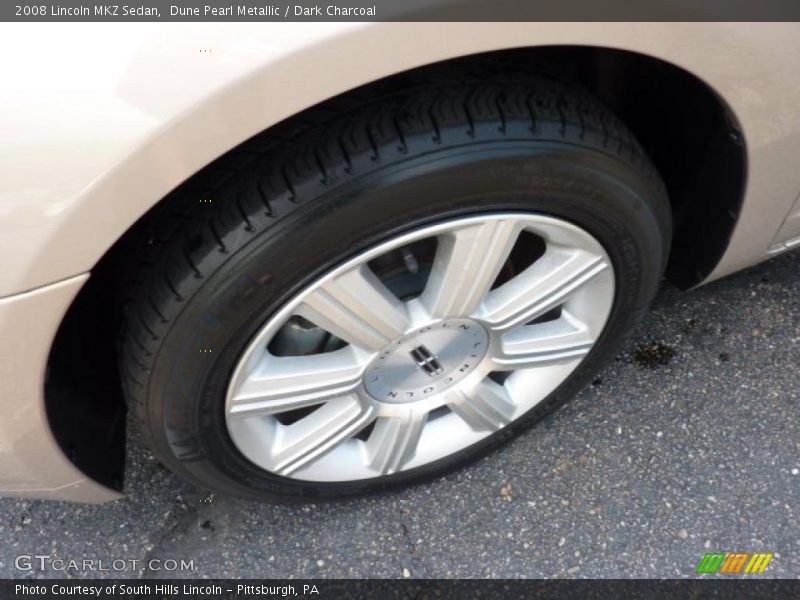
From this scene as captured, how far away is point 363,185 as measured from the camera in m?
1.10

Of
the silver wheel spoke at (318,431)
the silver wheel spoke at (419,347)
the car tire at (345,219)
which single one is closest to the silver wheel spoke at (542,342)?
the silver wheel spoke at (419,347)

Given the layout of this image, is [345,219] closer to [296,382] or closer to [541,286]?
[296,382]

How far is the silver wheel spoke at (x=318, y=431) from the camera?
1.50m

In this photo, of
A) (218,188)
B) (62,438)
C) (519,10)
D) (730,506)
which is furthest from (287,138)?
(730,506)

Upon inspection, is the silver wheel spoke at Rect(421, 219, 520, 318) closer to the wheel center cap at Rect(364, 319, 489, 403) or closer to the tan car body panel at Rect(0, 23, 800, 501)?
the wheel center cap at Rect(364, 319, 489, 403)

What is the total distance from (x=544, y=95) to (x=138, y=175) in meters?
0.63

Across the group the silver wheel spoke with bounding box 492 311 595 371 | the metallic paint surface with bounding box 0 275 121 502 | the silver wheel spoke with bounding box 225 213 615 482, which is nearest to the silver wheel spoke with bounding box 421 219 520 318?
the silver wheel spoke with bounding box 225 213 615 482

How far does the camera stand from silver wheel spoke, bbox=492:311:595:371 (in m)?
1.56

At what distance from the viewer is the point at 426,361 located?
1.47 meters

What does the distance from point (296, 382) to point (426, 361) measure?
26cm

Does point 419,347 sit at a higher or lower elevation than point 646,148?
lower

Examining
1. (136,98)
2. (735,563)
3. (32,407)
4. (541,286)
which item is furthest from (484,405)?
(136,98)

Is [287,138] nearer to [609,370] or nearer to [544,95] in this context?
[544,95]

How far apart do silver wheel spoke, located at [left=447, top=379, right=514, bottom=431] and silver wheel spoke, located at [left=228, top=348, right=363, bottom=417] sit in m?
0.29
